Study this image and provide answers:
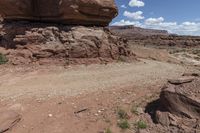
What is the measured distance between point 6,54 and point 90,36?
11.6 ft

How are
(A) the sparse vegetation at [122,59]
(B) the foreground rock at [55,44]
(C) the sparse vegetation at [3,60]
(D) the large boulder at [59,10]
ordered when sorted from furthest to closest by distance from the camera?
(A) the sparse vegetation at [122,59] → (D) the large boulder at [59,10] → (B) the foreground rock at [55,44] → (C) the sparse vegetation at [3,60]

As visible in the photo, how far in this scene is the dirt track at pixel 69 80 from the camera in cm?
870

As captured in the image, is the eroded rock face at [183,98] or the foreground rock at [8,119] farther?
the eroded rock face at [183,98]

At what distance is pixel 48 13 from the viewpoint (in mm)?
13969

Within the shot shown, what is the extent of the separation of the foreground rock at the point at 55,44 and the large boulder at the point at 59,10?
1.39 ft

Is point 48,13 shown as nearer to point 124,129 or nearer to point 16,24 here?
point 16,24

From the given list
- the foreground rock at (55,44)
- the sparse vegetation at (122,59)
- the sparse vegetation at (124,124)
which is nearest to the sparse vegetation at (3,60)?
the foreground rock at (55,44)

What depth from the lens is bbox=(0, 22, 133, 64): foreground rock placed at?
1250cm

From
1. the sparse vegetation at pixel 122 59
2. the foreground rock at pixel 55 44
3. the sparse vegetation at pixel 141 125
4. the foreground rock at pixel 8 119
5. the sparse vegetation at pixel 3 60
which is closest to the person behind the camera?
the foreground rock at pixel 8 119

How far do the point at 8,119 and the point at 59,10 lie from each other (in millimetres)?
7581

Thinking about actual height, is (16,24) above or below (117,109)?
above

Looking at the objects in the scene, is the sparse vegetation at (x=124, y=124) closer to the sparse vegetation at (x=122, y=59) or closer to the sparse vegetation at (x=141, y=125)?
the sparse vegetation at (x=141, y=125)

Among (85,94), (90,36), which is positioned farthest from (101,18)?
(85,94)

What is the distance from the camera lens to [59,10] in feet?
44.3
